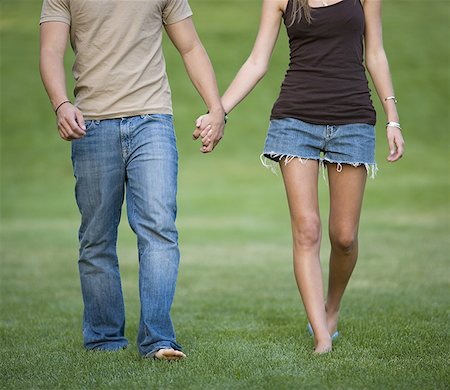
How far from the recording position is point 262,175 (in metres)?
23.0

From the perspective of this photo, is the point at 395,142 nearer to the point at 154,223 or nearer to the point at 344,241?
the point at 344,241

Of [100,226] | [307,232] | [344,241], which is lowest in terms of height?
[344,241]

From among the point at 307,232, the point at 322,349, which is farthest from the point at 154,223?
the point at 322,349

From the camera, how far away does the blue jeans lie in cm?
508

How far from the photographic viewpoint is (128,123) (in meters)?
5.17

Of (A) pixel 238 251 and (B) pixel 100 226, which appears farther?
(A) pixel 238 251

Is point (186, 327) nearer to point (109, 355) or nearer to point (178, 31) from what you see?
point (109, 355)

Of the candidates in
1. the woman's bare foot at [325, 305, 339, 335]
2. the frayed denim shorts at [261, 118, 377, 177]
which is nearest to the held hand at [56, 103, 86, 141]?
the frayed denim shorts at [261, 118, 377, 177]

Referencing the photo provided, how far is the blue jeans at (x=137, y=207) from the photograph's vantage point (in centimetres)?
508

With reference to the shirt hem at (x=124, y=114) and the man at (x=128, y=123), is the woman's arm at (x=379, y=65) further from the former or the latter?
the shirt hem at (x=124, y=114)

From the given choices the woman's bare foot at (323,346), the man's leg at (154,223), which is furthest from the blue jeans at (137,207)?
the woman's bare foot at (323,346)

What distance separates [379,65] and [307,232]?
41.6 inches

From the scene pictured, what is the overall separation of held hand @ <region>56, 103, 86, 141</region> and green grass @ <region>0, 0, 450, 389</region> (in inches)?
46.3

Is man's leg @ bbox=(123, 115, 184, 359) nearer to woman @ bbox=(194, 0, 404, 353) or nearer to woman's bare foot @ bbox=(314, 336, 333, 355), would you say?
woman @ bbox=(194, 0, 404, 353)
